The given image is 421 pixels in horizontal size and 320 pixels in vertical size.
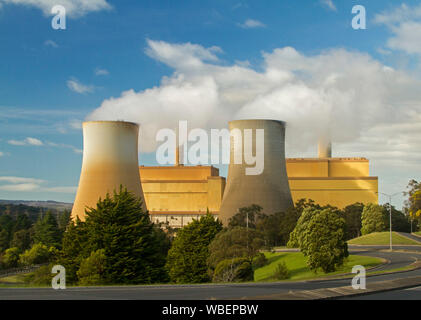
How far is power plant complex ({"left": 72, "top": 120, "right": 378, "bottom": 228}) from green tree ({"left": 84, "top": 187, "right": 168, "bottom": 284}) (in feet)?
29.2

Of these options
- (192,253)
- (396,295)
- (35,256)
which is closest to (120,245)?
(192,253)

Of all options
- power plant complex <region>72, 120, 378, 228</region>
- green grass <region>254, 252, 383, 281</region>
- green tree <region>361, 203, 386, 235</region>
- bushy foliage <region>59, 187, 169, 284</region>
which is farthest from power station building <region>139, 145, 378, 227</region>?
bushy foliage <region>59, 187, 169, 284</region>

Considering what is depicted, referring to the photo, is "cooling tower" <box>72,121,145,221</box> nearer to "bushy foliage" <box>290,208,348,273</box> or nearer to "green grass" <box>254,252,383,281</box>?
"green grass" <box>254,252,383,281</box>

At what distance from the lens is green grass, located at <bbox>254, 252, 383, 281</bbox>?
112 ft

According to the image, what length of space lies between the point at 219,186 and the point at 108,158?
39291 mm

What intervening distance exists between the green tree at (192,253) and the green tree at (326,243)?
7.69 m

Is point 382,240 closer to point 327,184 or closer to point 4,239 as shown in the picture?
point 327,184

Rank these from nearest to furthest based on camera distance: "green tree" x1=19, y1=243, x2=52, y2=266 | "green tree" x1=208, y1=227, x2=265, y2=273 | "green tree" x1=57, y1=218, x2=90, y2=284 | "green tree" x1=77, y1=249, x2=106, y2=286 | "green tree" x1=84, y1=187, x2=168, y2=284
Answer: "green tree" x1=77, y1=249, x2=106, y2=286 < "green tree" x1=84, y1=187, x2=168, y2=284 < "green tree" x1=57, y1=218, x2=90, y2=284 < "green tree" x1=208, y1=227, x2=265, y2=273 < "green tree" x1=19, y1=243, x2=52, y2=266

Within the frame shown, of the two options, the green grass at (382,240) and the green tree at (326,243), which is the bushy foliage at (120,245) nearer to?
the green tree at (326,243)

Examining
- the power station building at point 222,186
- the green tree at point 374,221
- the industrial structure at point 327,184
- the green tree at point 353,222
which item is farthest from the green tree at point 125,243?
the industrial structure at point 327,184

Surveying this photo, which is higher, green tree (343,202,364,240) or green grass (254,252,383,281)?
green tree (343,202,364,240)

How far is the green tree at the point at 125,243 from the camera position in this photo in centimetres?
3303
